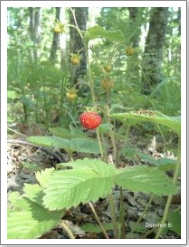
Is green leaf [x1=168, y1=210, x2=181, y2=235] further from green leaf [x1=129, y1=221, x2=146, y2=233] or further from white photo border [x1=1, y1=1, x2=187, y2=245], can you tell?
green leaf [x1=129, y1=221, x2=146, y2=233]

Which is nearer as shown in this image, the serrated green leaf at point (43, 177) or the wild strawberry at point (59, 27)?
the serrated green leaf at point (43, 177)

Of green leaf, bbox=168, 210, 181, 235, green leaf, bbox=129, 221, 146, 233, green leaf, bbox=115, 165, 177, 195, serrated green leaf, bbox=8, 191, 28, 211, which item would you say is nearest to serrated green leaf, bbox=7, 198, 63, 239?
serrated green leaf, bbox=8, 191, 28, 211

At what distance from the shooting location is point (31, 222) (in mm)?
1425

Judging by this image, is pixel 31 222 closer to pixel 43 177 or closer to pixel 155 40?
pixel 43 177

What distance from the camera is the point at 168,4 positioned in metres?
1.99

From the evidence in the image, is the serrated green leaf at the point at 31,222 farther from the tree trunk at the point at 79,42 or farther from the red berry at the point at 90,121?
the tree trunk at the point at 79,42

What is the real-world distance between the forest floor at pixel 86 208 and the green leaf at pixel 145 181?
1.19 ft

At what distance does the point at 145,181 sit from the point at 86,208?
2.38 ft

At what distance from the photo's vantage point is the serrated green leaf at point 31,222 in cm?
138

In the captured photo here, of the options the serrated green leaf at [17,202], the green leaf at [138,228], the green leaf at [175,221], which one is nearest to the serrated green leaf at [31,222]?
the serrated green leaf at [17,202]

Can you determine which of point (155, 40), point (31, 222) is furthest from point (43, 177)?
point (155, 40)

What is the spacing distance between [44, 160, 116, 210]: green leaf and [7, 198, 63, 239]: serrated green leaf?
0.59 feet

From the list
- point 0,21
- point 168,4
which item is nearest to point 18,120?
point 0,21

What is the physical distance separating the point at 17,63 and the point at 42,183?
2.25 m
